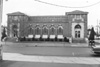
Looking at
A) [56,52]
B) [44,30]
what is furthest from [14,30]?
[56,52]

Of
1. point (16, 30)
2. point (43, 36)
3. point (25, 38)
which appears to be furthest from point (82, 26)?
point (16, 30)

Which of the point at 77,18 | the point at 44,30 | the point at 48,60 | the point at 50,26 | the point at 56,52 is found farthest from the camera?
the point at 44,30

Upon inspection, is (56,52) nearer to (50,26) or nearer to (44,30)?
(50,26)

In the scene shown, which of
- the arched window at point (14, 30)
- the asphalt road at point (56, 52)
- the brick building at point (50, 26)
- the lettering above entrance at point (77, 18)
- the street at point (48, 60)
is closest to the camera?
the street at point (48, 60)

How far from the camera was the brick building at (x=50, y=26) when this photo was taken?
44531 millimetres

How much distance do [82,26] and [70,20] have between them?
4614mm

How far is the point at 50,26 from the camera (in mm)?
46562

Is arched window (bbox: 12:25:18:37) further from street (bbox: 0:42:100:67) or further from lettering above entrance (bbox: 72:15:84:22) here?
street (bbox: 0:42:100:67)

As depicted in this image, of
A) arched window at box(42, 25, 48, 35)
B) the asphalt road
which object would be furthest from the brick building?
the asphalt road

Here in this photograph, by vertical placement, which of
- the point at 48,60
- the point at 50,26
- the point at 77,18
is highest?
the point at 77,18

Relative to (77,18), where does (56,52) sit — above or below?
below

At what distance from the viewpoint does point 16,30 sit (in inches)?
1871

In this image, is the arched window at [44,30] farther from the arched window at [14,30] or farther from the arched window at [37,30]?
the arched window at [14,30]

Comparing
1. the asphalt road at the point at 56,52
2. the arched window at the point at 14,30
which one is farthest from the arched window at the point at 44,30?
the asphalt road at the point at 56,52
